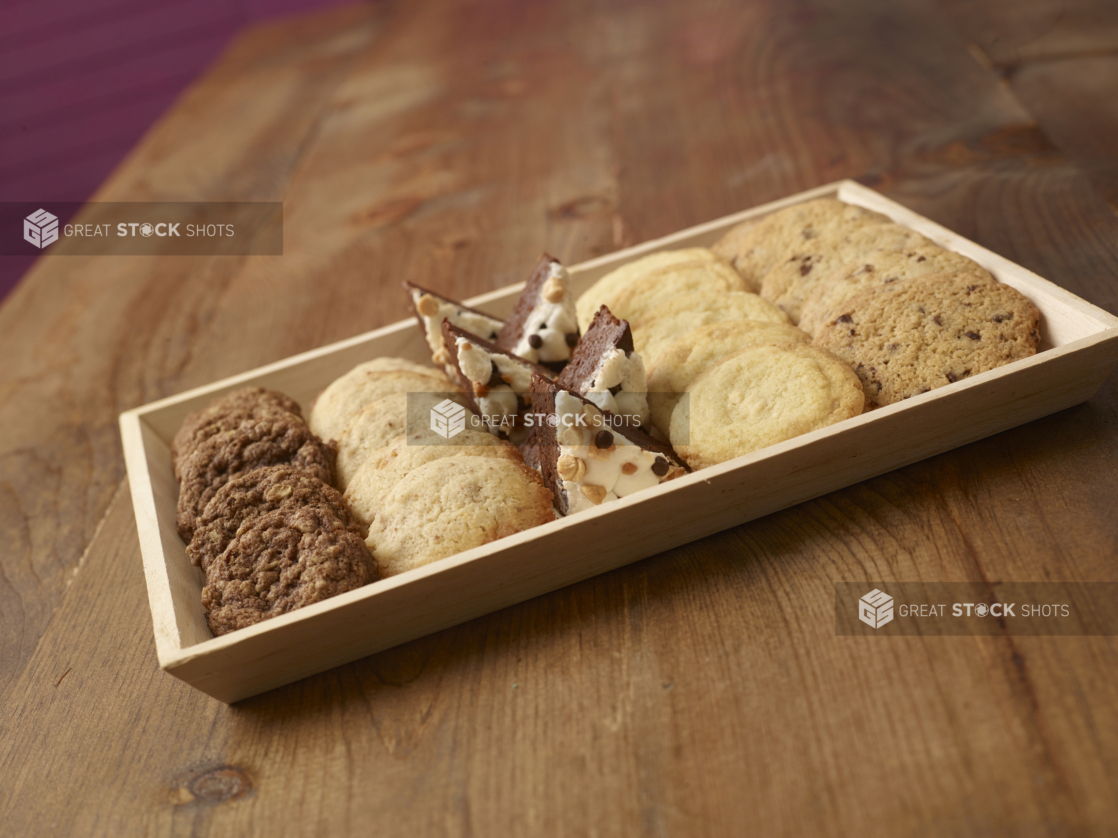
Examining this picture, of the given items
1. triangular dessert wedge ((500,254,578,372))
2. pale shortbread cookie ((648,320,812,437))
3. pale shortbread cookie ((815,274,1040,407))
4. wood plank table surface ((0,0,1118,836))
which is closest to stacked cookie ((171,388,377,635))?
wood plank table surface ((0,0,1118,836))

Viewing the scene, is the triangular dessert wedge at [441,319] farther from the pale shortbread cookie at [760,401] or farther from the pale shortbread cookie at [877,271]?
the pale shortbread cookie at [877,271]

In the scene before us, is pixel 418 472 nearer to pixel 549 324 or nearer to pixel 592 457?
pixel 592 457

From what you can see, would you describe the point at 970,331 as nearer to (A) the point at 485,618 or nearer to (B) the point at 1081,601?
(B) the point at 1081,601

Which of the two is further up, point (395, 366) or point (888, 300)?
point (888, 300)

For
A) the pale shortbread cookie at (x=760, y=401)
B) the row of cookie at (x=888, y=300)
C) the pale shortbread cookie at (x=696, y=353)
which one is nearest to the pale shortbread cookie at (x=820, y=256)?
the row of cookie at (x=888, y=300)

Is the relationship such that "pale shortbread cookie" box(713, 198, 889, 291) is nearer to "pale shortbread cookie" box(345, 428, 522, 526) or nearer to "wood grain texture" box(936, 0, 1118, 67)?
"pale shortbread cookie" box(345, 428, 522, 526)

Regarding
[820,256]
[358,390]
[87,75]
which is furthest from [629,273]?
[87,75]
